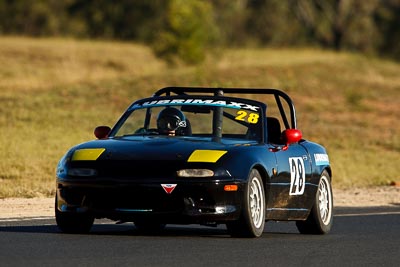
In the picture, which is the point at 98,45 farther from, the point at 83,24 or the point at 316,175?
the point at 316,175

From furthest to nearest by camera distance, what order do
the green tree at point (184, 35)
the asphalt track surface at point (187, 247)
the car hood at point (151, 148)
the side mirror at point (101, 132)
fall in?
the green tree at point (184, 35) → the side mirror at point (101, 132) → the car hood at point (151, 148) → the asphalt track surface at point (187, 247)

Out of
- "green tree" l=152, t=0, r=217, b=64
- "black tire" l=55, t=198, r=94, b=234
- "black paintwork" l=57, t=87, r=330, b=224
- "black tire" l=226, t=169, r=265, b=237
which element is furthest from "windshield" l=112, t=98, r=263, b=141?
"green tree" l=152, t=0, r=217, b=64

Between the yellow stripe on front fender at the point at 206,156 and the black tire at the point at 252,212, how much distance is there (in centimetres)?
36

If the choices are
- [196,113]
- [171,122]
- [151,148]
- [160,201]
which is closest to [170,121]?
[171,122]

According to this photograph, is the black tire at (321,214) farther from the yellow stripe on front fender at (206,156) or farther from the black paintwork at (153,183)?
the yellow stripe on front fender at (206,156)

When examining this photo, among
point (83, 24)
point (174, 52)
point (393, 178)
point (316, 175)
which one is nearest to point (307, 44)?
point (83, 24)

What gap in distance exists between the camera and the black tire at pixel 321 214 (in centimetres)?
1397

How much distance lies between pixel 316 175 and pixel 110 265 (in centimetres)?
466

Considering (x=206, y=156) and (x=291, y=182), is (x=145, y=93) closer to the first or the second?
(x=291, y=182)

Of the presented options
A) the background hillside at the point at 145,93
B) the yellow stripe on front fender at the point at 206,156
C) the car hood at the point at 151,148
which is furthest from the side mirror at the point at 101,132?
the background hillside at the point at 145,93

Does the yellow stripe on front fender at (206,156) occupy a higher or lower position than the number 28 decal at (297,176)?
higher

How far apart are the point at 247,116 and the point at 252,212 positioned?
4.71ft

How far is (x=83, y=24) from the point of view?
83000 mm

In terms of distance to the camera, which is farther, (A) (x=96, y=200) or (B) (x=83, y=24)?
(B) (x=83, y=24)
